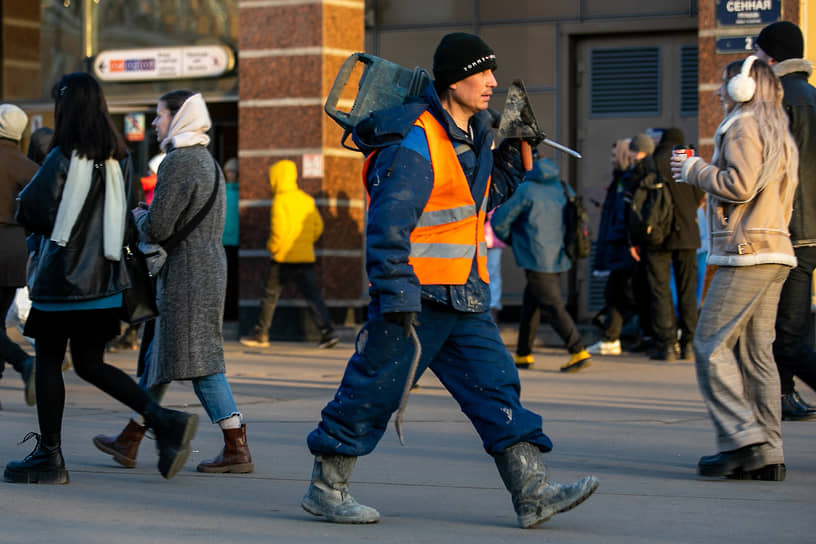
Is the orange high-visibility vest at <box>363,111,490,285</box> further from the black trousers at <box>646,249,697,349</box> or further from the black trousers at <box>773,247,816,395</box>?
the black trousers at <box>646,249,697,349</box>

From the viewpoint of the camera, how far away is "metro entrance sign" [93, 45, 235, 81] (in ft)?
50.8

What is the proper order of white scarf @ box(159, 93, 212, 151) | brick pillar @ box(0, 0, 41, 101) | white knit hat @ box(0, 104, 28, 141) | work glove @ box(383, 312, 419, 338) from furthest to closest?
brick pillar @ box(0, 0, 41, 101)
white knit hat @ box(0, 104, 28, 141)
white scarf @ box(159, 93, 212, 151)
work glove @ box(383, 312, 419, 338)

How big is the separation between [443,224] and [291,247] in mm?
8759

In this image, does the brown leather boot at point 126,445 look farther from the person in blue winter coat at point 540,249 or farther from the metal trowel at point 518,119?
the person in blue winter coat at point 540,249

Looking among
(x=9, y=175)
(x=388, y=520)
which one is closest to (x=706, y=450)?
(x=388, y=520)

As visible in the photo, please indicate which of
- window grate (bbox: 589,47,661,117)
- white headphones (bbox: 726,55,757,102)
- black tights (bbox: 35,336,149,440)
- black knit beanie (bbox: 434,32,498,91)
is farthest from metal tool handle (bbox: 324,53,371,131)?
window grate (bbox: 589,47,661,117)

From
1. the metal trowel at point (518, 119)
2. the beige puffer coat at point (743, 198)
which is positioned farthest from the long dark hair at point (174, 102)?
the beige puffer coat at point (743, 198)

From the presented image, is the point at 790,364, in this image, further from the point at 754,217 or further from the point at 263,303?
the point at 263,303

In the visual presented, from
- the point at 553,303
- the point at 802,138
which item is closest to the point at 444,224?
the point at 802,138

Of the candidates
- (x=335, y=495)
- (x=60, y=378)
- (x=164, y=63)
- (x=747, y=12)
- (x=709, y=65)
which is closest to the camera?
(x=335, y=495)

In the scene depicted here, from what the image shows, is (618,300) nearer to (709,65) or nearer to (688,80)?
(709,65)

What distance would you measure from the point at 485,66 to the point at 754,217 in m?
1.79

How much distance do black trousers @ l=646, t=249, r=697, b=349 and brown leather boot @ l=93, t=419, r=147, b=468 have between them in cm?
683

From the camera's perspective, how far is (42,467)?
6.21 m
